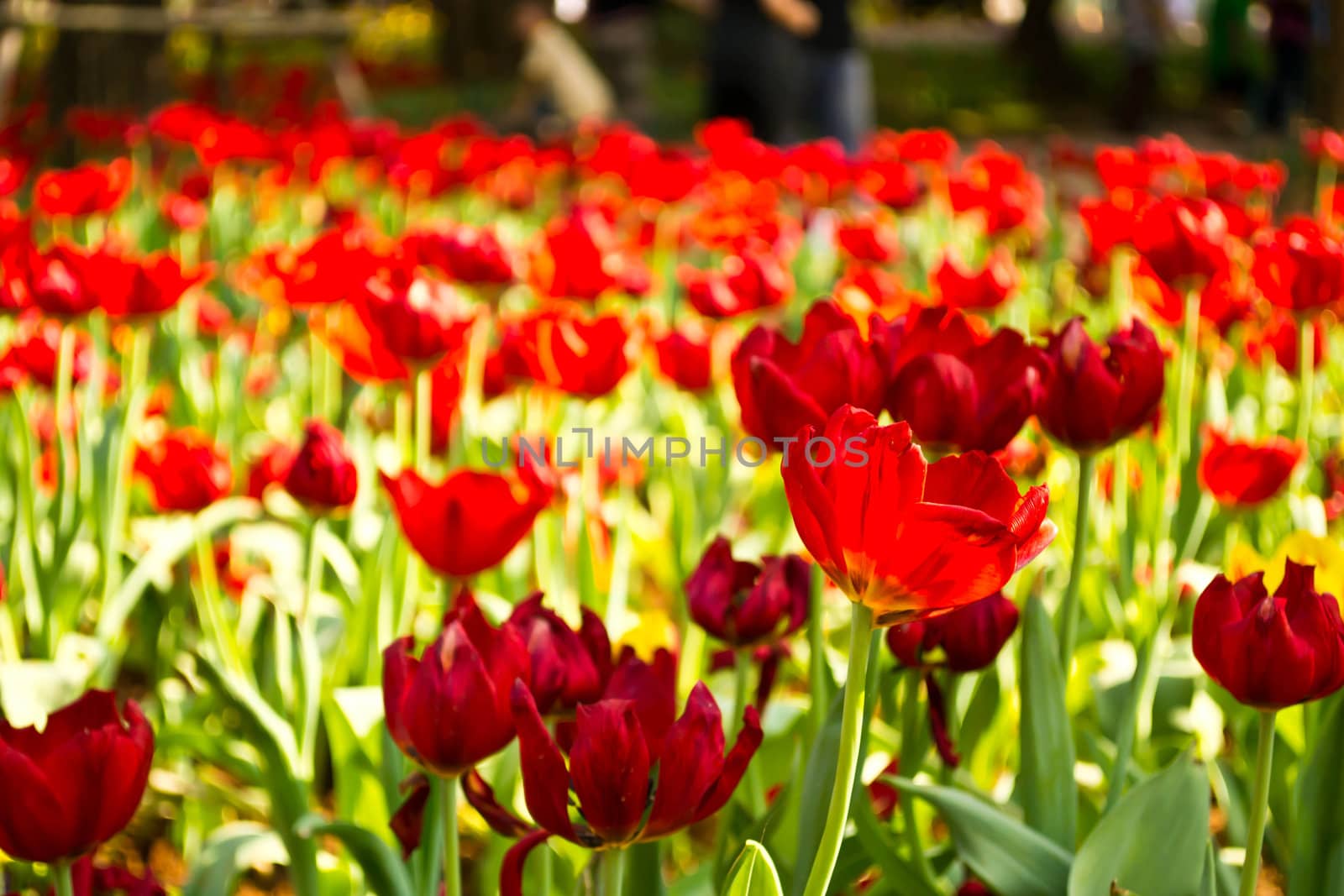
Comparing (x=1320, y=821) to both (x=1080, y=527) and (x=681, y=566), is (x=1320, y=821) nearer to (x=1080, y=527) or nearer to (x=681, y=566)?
(x=1080, y=527)

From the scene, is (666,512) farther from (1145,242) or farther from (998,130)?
(998,130)

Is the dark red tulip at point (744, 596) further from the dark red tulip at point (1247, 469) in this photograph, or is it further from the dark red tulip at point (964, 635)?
the dark red tulip at point (1247, 469)

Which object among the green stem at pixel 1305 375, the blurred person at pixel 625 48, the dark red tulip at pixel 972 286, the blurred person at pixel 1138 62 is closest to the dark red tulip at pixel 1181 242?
the green stem at pixel 1305 375

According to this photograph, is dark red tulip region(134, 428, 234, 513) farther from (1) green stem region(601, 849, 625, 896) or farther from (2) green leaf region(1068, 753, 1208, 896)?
(2) green leaf region(1068, 753, 1208, 896)

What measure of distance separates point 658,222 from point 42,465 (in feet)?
6.33

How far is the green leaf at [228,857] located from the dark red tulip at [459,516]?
15.2 inches

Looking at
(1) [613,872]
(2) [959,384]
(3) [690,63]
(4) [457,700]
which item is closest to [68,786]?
(4) [457,700]

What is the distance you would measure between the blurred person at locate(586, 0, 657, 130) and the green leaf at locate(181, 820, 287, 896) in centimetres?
695

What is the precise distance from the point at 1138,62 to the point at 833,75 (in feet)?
32.2

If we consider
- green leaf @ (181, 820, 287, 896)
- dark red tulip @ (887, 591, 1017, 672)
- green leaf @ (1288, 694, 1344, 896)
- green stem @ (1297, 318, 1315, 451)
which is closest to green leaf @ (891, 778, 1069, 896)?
dark red tulip @ (887, 591, 1017, 672)

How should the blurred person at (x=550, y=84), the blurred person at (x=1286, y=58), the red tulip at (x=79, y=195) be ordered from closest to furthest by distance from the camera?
the red tulip at (x=79, y=195) → the blurred person at (x=550, y=84) → the blurred person at (x=1286, y=58)

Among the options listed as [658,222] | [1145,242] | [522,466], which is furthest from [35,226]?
[1145,242]

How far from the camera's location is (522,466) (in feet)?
5.27

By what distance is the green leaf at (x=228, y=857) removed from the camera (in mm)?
1357
